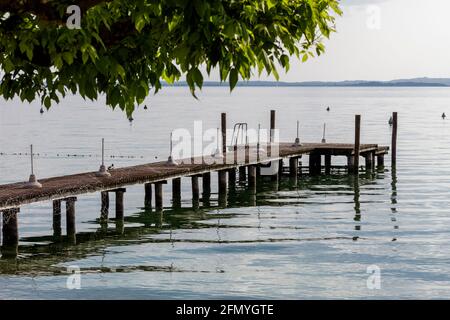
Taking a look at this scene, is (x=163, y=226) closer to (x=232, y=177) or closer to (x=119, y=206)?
(x=119, y=206)

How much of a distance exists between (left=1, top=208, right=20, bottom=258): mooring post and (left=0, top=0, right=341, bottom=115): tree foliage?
560 inches

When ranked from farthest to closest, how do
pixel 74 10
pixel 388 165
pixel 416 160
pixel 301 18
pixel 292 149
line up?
1. pixel 416 160
2. pixel 388 165
3. pixel 292 149
4. pixel 301 18
5. pixel 74 10

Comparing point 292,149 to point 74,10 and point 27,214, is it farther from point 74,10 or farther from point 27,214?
point 74,10

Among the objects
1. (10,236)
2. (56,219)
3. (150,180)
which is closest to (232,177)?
(150,180)

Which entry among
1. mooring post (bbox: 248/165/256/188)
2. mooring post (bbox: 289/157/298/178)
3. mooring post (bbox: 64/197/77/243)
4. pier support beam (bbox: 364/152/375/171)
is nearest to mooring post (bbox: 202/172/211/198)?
mooring post (bbox: 248/165/256/188)

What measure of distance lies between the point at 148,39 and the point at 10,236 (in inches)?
670

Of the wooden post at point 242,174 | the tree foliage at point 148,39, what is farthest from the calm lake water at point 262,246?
the tree foliage at point 148,39

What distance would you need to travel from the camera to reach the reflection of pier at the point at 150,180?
24.7 metres

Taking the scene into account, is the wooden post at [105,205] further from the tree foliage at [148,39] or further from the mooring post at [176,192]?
the tree foliage at [148,39]

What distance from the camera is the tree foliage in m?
7.92

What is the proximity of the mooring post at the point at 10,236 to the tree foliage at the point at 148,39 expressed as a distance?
46.7 ft
